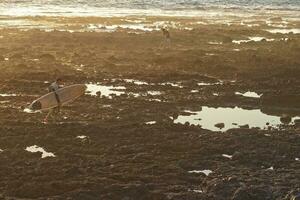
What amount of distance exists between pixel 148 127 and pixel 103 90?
6.40 m

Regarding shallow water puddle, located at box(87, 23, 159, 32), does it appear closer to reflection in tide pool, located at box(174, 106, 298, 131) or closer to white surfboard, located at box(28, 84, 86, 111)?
white surfboard, located at box(28, 84, 86, 111)

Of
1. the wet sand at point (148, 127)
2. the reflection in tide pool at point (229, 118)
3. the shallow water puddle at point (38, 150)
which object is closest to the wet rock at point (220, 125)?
the reflection in tide pool at point (229, 118)

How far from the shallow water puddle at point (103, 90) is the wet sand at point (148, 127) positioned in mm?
409

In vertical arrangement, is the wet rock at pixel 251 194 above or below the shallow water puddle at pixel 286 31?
above

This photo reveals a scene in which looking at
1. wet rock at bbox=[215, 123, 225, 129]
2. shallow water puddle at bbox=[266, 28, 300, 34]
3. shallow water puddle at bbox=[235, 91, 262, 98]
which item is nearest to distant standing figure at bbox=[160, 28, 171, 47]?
shallow water puddle at bbox=[266, 28, 300, 34]

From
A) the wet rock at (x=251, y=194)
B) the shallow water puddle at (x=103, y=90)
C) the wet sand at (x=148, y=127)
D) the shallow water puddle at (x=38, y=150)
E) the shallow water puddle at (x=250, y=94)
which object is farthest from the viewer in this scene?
the shallow water puddle at (x=250, y=94)

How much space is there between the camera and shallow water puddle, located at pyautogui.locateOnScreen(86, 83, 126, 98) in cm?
2456

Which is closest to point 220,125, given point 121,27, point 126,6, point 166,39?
point 166,39

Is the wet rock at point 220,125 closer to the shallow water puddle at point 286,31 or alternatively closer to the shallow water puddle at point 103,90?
the shallow water puddle at point 103,90

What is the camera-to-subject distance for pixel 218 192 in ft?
47.3

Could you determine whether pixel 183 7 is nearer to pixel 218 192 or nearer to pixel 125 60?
pixel 125 60

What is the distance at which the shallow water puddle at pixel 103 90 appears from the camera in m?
24.6

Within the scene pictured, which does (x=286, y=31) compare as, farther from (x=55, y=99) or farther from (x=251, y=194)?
(x=251, y=194)

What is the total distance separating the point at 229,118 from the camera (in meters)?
21.4
